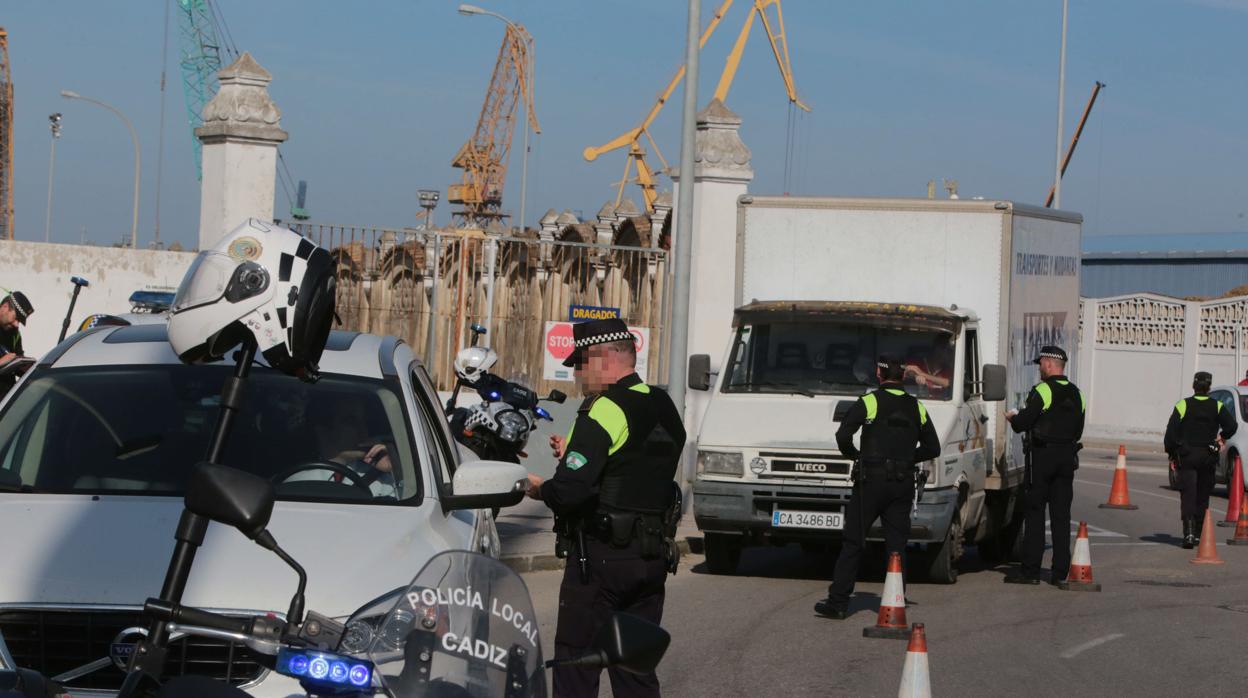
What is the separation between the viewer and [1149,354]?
40344 millimetres

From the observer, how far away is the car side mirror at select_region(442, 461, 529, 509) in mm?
5637

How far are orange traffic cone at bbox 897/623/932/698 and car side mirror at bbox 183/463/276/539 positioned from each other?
3907 mm

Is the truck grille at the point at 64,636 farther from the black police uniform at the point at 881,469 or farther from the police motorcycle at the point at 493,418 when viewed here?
the police motorcycle at the point at 493,418

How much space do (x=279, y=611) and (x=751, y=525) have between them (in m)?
8.58

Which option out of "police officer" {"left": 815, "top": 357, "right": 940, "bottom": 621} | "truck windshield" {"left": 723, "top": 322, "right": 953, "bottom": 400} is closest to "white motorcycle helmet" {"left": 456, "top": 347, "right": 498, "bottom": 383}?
"truck windshield" {"left": 723, "top": 322, "right": 953, "bottom": 400}

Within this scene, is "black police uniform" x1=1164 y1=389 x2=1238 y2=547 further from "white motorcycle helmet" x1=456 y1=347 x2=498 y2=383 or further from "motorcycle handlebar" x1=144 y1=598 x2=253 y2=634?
"motorcycle handlebar" x1=144 y1=598 x2=253 y2=634

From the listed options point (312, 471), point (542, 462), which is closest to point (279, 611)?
point (312, 471)

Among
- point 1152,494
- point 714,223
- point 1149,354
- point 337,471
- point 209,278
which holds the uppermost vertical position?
point 714,223

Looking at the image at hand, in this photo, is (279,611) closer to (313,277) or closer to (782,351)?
(313,277)

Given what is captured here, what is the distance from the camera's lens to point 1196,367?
1551 inches

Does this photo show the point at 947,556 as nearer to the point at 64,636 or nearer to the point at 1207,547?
the point at 1207,547

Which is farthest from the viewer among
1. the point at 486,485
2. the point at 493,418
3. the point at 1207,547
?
the point at 1207,547

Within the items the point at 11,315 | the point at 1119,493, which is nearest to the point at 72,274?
the point at 11,315

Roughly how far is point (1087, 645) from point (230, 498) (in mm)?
8611
